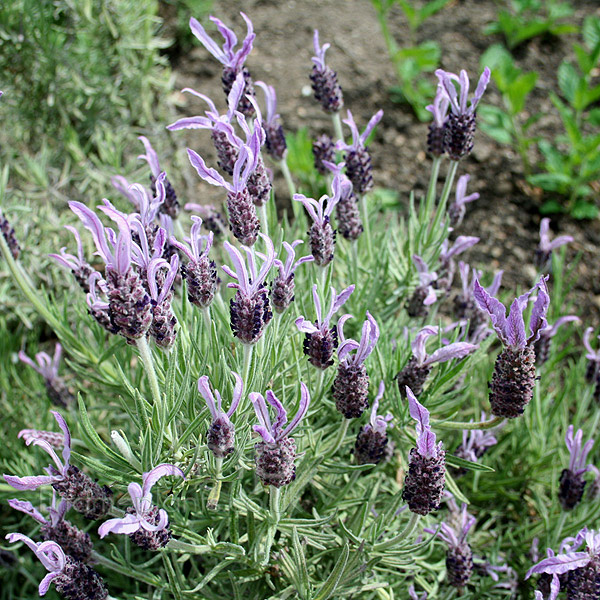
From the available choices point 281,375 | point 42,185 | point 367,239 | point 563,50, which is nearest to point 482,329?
point 367,239

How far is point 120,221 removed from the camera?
0.99 metres

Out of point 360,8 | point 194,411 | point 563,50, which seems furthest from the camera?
point 360,8

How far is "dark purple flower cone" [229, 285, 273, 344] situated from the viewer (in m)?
1.19

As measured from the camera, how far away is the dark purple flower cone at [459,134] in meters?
1.61

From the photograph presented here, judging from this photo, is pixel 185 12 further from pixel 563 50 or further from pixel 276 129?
pixel 276 129

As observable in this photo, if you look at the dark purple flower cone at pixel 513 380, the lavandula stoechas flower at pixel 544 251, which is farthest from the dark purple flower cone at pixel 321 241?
the lavandula stoechas flower at pixel 544 251

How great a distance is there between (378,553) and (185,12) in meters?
3.63

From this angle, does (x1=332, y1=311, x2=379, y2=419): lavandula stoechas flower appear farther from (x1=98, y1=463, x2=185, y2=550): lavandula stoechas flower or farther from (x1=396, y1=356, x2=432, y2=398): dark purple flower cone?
(x1=98, y1=463, x2=185, y2=550): lavandula stoechas flower

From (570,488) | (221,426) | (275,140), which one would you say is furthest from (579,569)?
(275,140)

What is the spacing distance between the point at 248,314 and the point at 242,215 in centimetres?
22

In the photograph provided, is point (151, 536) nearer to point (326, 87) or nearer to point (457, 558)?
point (457, 558)

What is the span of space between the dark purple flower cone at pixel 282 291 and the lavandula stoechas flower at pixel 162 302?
0.21 m

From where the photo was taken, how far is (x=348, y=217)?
1695 millimetres

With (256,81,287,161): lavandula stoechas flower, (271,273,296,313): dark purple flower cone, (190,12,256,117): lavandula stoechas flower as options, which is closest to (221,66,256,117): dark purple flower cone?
(190,12,256,117): lavandula stoechas flower
